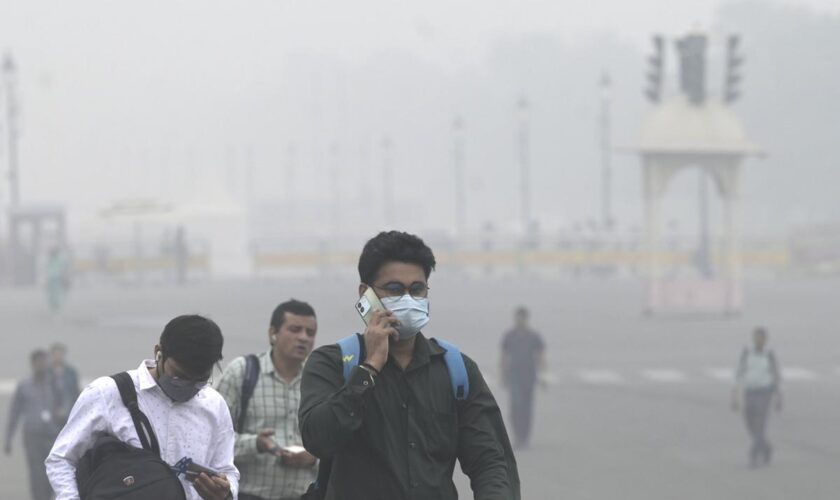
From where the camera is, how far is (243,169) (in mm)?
151125

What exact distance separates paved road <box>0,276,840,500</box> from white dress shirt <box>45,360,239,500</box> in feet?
34.1

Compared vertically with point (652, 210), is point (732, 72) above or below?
above

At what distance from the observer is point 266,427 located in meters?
6.71

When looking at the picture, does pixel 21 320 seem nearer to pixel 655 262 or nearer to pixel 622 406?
pixel 655 262

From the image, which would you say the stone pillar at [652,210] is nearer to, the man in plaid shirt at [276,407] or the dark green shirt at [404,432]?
the man in plaid shirt at [276,407]

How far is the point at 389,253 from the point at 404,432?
1.39 ft

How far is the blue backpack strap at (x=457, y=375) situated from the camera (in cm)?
451

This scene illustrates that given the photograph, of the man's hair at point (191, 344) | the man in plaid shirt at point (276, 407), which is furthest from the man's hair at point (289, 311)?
the man's hair at point (191, 344)

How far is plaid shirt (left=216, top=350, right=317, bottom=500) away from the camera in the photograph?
6.64 m

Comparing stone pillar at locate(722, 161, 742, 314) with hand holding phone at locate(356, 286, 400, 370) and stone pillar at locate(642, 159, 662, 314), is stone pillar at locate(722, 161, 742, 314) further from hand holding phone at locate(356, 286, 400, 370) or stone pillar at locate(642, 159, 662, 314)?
hand holding phone at locate(356, 286, 400, 370)

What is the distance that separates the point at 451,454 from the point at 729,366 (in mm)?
20947

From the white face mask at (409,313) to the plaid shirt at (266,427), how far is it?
7.58ft

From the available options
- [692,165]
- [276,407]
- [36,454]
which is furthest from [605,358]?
[276,407]

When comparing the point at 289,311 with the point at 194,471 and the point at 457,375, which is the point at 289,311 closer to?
the point at 194,471
